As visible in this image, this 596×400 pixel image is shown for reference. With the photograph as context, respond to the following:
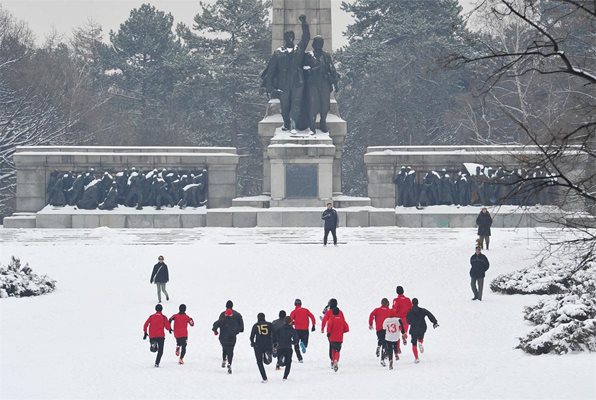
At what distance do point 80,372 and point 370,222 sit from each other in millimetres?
20887

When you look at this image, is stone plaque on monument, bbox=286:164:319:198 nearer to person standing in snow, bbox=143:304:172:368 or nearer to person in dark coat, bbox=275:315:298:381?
person standing in snow, bbox=143:304:172:368

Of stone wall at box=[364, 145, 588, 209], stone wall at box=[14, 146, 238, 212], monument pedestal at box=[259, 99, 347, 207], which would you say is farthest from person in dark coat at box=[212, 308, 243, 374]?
stone wall at box=[14, 146, 238, 212]

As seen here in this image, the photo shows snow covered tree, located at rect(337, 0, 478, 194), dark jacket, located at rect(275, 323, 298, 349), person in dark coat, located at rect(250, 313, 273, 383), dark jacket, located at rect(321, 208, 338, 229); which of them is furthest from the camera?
snow covered tree, located at rect(337, 0, 478, 194)

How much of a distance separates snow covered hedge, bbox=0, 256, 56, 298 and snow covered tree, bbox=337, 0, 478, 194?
131 feet

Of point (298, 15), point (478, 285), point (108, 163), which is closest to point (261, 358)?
point (478, 285)

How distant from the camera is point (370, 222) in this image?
40.9m

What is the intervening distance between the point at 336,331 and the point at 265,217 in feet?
65.9

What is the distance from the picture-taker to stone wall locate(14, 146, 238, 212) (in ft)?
144

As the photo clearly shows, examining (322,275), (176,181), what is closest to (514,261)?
(322,275)

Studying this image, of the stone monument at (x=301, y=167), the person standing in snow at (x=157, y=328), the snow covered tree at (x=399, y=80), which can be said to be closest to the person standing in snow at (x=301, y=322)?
the person standing in snow at (x=157, y=328)

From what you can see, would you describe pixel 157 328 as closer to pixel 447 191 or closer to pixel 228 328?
pixel 228 328

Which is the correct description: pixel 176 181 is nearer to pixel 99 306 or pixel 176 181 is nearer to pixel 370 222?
pixel 370 222

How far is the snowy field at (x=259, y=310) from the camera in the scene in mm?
19656

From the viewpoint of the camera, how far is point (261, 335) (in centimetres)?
1998
